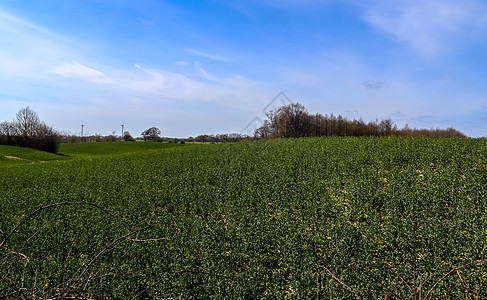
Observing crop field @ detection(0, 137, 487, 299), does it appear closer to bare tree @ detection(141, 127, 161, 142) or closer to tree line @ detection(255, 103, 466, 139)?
tree line @ detection(255, 103, 466, 139)

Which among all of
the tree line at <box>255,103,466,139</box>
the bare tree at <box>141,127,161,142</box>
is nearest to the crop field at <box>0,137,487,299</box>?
the tree line at <box>255,103,466,139</box>

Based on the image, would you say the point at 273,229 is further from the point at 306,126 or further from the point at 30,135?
the point at 30,135

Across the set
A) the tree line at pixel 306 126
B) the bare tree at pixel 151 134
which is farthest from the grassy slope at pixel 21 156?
the bare tree at pixel 151 134

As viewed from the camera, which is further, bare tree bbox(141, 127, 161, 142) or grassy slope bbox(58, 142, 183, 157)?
bare tree bbox(141, 127, 161, 142)

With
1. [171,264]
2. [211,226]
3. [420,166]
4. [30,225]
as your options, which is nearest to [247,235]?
[211,226]

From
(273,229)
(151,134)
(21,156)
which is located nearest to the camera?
(273,229)

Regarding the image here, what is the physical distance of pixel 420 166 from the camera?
17141 mm

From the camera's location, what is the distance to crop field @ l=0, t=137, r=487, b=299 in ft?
23.7

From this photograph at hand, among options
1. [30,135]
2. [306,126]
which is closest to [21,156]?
[30,135]

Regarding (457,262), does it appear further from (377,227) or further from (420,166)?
(420,166)

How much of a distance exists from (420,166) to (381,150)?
13.3 feet

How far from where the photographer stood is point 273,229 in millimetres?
10570

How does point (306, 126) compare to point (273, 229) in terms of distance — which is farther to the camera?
point (306, 126)

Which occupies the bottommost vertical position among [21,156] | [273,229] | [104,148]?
[273,229]
